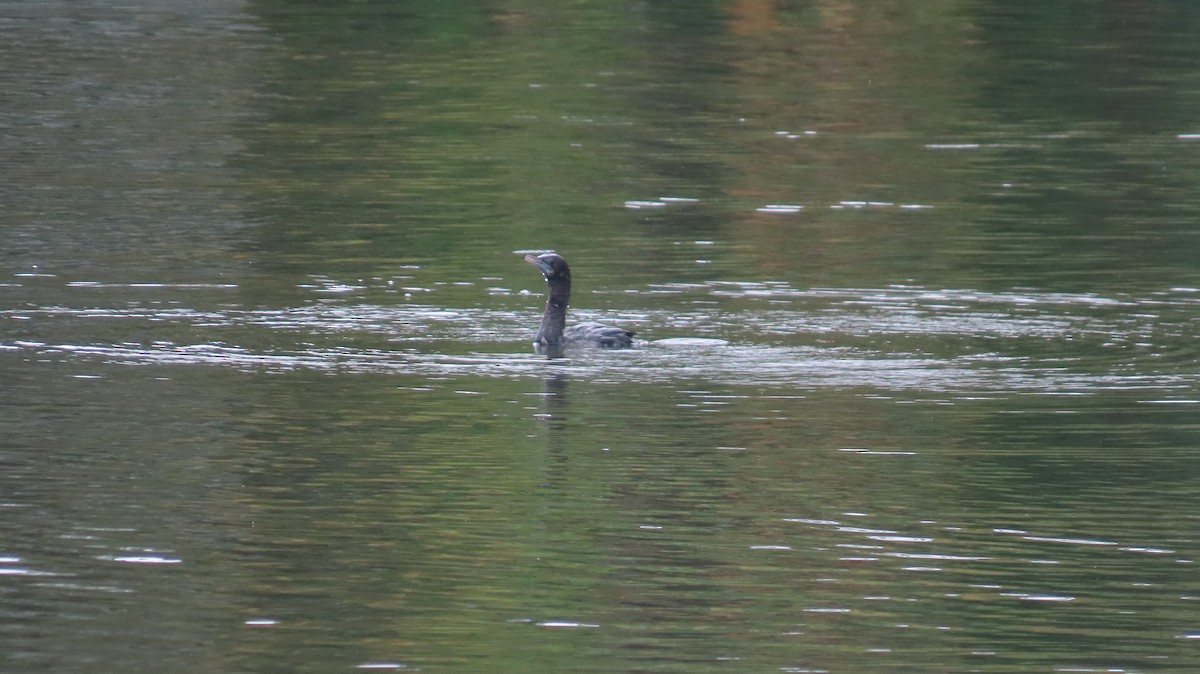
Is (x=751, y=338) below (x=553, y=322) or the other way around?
below

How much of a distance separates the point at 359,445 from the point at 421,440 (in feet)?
1.22

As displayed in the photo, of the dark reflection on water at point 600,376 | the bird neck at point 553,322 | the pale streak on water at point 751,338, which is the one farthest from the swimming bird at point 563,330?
the dark reflection on water at point 600,376

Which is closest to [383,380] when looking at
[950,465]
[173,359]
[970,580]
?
[173,359]

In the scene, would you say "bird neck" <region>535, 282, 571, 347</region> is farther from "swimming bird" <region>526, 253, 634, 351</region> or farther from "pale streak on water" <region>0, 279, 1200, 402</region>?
"pale streak on water" <region>0, 279, 1200, 402</region>

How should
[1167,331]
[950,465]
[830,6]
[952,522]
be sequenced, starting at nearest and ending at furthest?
[952,522] → [950,465] → [1167,331] → [830,6]

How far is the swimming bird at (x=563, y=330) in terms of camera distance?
1686 cm

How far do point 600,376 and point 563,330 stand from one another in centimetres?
111

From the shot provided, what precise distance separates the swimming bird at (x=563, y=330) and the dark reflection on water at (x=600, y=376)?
0.33 metres

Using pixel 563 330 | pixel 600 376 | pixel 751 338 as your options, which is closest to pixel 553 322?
pixel 563 330

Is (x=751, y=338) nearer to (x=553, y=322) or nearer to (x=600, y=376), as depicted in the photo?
(x=553, y=322)

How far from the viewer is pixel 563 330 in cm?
1719

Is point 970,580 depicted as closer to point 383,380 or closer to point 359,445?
point 359,445

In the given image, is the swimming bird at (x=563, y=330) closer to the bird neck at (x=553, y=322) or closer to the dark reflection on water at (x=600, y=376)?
the bird neck at (x=553, y=322)

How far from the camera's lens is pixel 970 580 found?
430 inches
